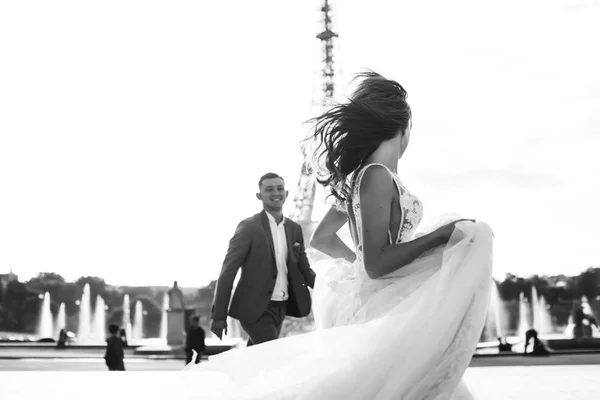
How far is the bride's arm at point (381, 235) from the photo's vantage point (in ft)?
9.54

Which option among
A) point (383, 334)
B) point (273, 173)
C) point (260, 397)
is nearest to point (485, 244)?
point (383, 334)

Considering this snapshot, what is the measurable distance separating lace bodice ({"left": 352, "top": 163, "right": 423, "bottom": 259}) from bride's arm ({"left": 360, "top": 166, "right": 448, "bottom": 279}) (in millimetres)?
32

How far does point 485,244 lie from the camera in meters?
2.91

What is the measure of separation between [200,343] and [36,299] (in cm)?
5311

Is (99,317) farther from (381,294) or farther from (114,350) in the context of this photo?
(381,294)

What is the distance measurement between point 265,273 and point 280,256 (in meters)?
0.22

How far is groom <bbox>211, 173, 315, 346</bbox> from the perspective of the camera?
6055mm

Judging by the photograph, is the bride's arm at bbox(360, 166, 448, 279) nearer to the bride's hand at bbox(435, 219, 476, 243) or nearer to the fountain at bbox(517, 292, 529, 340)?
the bride's hand at bbox(435, 219, 476, 243)

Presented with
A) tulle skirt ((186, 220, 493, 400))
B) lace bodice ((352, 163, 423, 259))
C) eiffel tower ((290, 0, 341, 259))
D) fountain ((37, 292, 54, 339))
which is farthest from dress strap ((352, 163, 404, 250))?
fountain ((37, 292, 54, 339))

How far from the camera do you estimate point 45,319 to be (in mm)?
68062

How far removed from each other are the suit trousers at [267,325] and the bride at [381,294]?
2.82 metres

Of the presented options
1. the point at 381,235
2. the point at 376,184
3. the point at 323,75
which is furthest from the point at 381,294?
the point at 323,75

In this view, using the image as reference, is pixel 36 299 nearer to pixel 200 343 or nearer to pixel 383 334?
pixel 200 343

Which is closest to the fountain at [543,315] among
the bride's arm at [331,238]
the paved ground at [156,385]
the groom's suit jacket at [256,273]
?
the paved ground at [156,385]
